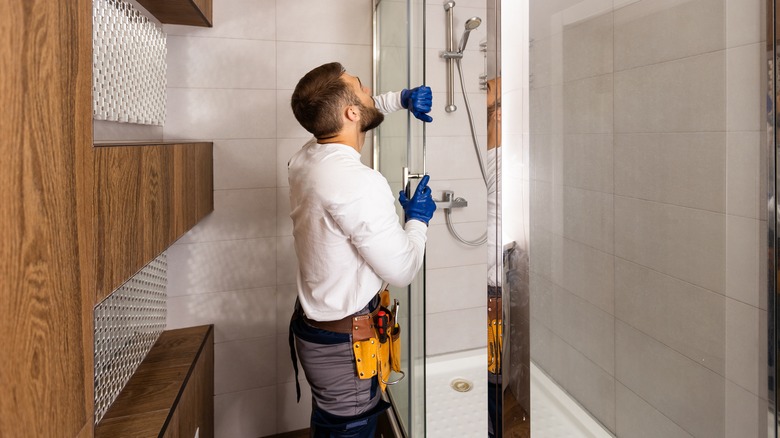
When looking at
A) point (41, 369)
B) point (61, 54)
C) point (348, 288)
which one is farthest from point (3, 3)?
point (348, 288)

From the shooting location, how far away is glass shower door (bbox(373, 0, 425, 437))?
1.35m

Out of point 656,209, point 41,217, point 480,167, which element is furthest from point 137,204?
point 656,209

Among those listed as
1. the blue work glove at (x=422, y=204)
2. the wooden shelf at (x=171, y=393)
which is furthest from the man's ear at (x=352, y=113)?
the wooden shelf at (x=171, y=393)

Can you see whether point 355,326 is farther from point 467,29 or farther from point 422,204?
point 467,29

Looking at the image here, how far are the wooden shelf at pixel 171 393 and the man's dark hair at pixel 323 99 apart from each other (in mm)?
928

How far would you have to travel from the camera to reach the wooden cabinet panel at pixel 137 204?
2.65 ft

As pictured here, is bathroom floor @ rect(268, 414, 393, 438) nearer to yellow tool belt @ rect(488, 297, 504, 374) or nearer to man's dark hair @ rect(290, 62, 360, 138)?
yellow tool belt @ rect(488, 297, 504, 374)

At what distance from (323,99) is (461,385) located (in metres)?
1.32

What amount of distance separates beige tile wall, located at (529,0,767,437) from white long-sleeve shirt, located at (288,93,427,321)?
48cm

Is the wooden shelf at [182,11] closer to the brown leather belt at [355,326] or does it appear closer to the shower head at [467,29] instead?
the shower head at [467,29]

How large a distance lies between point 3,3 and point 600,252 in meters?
0.84

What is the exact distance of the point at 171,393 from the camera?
1338 mm

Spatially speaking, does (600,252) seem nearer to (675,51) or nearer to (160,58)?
(675,51)

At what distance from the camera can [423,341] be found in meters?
1.37
